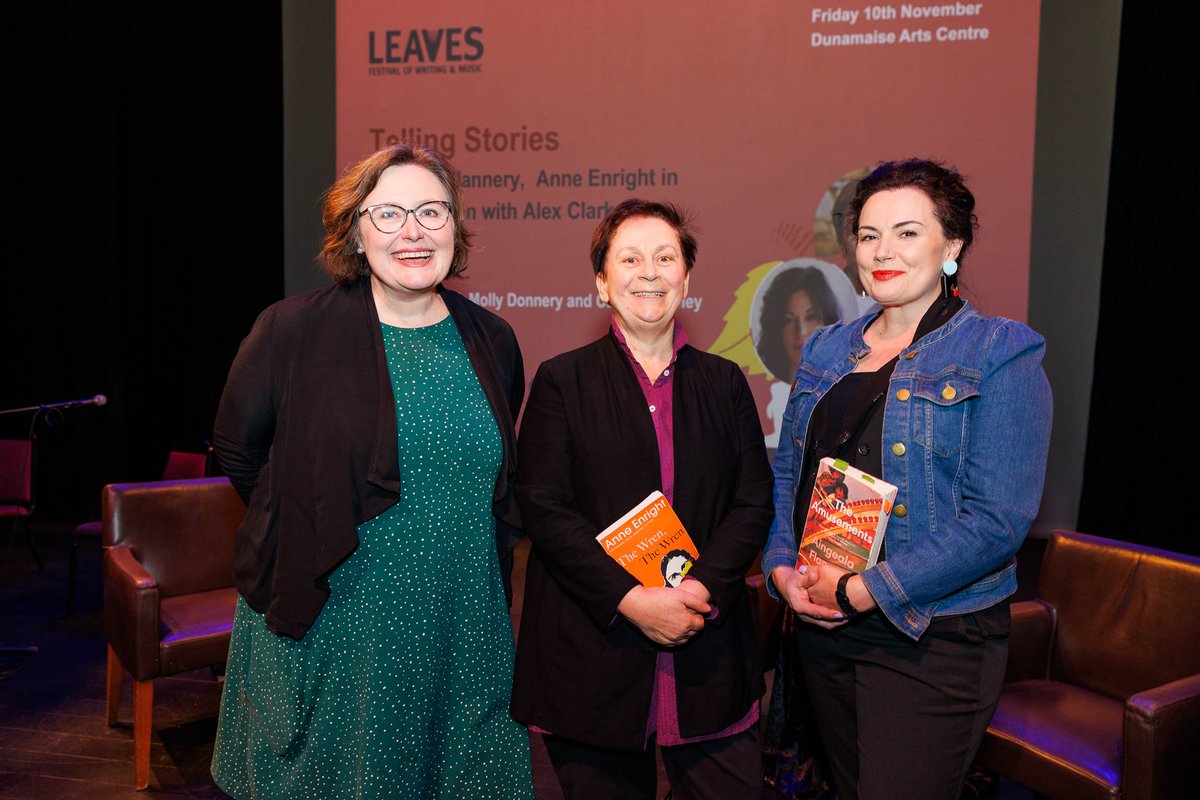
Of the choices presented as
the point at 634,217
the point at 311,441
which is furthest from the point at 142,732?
the point at 634,217

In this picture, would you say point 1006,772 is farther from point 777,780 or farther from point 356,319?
point 356,319

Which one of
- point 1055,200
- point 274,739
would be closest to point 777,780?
point 274,739

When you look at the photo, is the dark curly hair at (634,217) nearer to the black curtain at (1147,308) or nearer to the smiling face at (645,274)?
the smiling face at (645,274)

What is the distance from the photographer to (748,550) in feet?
6.00

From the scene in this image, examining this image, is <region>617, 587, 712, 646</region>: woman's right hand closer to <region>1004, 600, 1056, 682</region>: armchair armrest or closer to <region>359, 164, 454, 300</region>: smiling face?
<region>359, 164, 454, 300</region>: smiling face

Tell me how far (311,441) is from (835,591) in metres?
1.10

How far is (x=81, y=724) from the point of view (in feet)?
11.3

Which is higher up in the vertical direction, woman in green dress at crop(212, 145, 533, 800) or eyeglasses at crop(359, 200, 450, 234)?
eyeglasses at crop(359, 200, 450, 234)

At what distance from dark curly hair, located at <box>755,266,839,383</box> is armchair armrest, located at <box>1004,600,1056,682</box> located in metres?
2.49

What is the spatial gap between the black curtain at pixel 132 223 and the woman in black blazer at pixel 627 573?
586 cm

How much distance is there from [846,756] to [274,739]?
121 centimetres

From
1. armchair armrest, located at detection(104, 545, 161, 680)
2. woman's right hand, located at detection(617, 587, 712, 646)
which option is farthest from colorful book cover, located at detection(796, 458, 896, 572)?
armchair armrest, located at detection(104, 545, 161, 680)

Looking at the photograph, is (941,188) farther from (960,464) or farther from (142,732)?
(142,732)

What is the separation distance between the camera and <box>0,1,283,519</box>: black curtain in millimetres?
6781
